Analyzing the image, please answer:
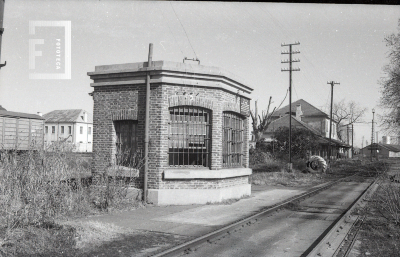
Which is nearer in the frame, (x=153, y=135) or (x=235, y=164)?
(x=153, y=135)

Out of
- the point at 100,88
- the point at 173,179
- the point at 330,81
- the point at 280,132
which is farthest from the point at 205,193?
the point at 330,81

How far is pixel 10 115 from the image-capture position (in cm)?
2297

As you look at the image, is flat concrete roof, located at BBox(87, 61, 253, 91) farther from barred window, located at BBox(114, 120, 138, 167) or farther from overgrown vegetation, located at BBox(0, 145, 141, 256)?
overgrown vegetation, located at BBox(0, 145, 141, 256)

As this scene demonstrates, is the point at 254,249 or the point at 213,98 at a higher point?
the point at 213,98

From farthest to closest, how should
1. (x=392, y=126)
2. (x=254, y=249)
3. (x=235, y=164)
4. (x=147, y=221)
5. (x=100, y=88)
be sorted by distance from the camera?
1. (x=392, y=126)
2. (x=235, y=164)
3. (x=100, y=88)
4. (x=147, y=221)
5. (x=254, y=249)

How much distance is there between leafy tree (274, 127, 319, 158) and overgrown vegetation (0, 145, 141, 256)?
27.1 metres

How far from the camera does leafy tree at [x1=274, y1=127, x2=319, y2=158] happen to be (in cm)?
3625

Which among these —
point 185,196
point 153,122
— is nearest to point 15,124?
point 153,122

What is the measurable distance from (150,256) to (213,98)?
292 inches

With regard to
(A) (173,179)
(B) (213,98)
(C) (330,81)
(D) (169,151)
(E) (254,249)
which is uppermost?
(C) (330,81)

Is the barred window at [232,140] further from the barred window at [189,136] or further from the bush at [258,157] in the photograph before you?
the bush at [258,157]

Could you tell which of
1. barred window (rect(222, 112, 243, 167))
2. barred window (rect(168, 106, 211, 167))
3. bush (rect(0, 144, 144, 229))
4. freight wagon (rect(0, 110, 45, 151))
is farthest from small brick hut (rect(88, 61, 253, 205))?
freight wagon (rect(0, 110, 45, 151))

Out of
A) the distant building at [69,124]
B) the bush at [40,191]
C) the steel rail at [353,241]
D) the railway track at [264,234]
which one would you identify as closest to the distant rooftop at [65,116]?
the distant building at [69,124]

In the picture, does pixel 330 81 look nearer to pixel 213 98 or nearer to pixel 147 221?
pixel 213 98
